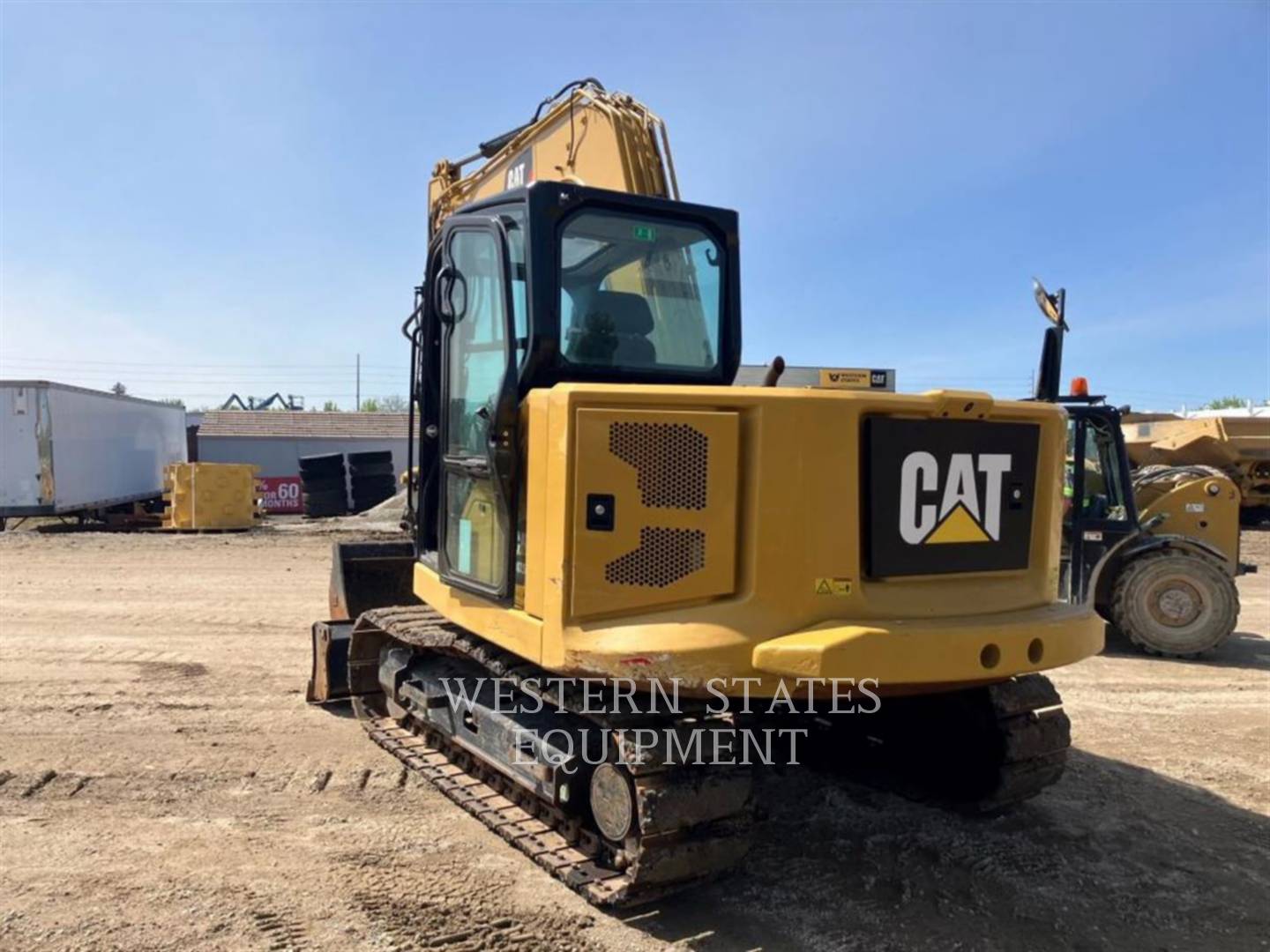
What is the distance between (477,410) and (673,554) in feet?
4.18

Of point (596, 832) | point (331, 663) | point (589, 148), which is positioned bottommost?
point (596, 832)

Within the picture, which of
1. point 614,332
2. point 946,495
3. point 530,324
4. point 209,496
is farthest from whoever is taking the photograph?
point 209,496

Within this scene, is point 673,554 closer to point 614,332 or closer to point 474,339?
point 614,332

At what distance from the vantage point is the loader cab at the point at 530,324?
3.85 metres

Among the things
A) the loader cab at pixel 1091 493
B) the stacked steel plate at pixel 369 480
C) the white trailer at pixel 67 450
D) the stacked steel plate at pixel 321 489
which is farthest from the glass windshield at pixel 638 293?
the stacked steel plate at pixel 369 480

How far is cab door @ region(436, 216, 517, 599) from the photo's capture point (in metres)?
3.86

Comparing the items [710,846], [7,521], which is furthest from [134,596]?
[7,521]

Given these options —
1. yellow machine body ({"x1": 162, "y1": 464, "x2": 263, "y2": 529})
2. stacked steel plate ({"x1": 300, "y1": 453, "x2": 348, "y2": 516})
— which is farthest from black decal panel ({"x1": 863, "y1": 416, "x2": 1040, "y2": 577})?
stacked steel plate ({"x1": 300, "y1": 453, "x2": 348, "y2": 516})

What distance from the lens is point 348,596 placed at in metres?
6.53

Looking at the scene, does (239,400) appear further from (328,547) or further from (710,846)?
(710,846)

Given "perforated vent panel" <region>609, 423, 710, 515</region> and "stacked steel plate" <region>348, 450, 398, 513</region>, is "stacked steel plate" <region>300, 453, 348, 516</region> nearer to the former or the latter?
"stacked steel plate" <region>348, 450, 398, 513</region>

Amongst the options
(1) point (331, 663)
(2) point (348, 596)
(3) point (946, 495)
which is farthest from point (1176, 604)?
(1) point (331, 663)

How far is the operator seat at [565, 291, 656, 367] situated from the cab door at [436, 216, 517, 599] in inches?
12.5

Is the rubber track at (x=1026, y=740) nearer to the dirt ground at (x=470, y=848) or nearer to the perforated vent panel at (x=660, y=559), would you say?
the dirt ground at (x=470, y=848)
